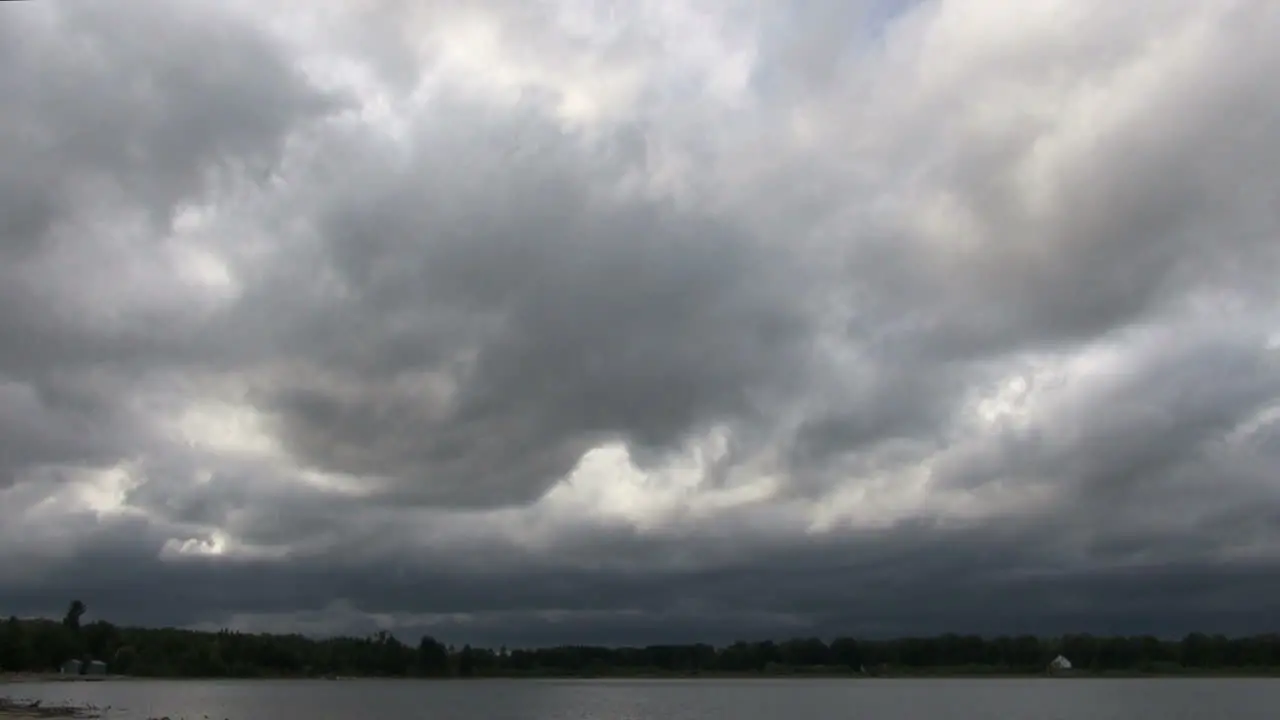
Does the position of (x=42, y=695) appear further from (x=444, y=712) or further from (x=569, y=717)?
(x=569, y=717)

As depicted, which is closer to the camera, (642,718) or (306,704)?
(642,718)

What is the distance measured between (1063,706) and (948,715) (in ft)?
83.5

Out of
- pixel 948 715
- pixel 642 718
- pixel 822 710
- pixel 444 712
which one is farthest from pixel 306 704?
pixel 948 715

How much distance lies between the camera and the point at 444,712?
473 feet

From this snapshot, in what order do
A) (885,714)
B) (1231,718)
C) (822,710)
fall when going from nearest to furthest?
(1231,718) < (885,714) < (822,710)

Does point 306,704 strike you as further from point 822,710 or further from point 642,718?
point 822,710

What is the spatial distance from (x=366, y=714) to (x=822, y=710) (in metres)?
58.8

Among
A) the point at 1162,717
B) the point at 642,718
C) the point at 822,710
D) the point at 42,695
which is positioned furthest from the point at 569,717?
the point at 42,695

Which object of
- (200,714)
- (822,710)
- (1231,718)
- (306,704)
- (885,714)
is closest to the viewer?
(1231,718)

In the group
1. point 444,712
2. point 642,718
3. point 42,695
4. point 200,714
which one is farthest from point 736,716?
point 42,695

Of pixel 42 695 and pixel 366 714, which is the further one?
pixel 42 695

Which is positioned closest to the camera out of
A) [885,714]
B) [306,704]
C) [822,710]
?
[885,714]

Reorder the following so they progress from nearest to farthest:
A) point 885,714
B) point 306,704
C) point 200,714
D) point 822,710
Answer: point 200,714, point 885,714, point 822,710, point 306,704

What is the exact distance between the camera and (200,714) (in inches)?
5010
